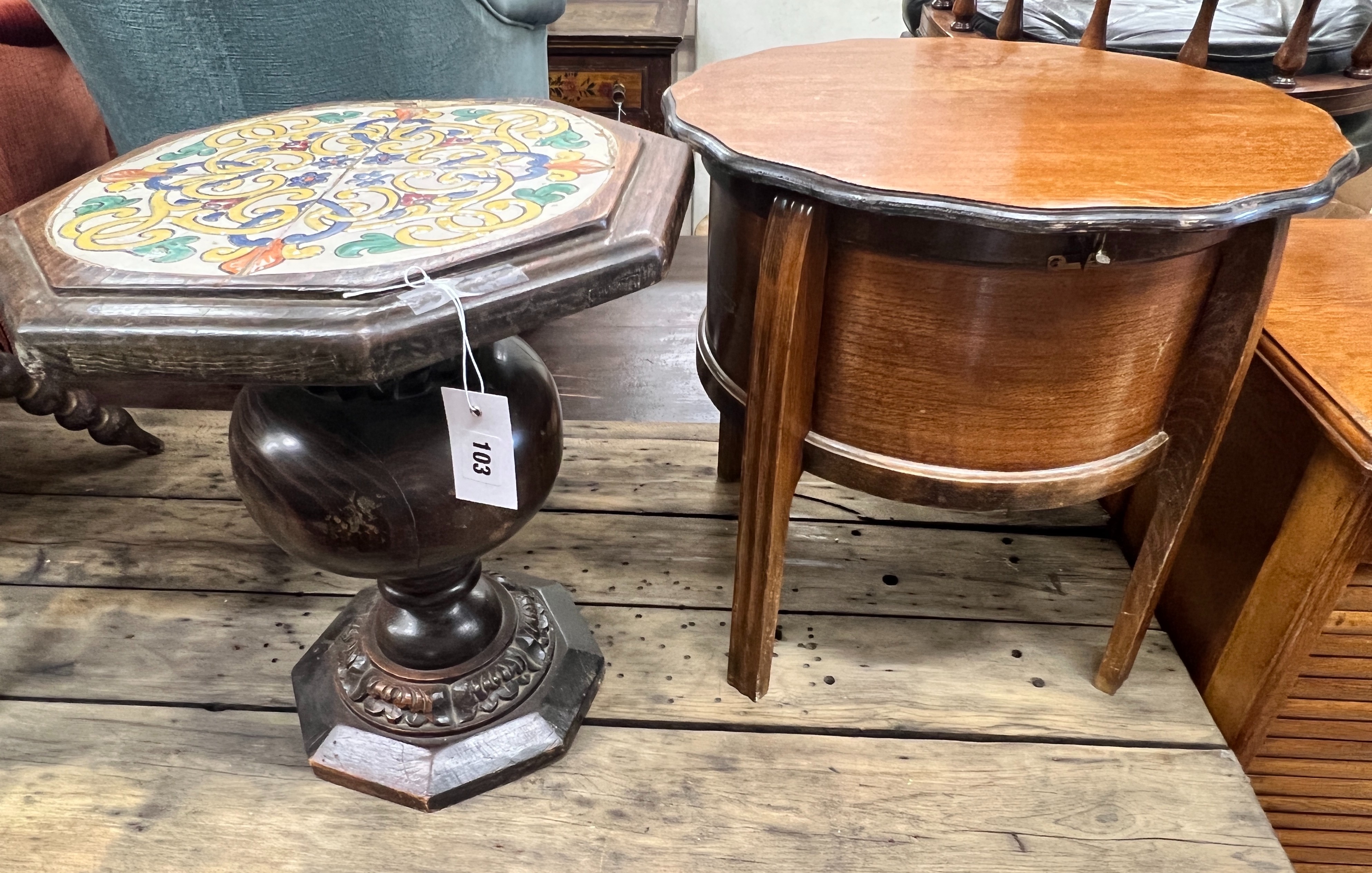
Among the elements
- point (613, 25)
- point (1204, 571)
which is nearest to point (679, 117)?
point (1204, 571)

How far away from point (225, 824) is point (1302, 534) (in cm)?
117

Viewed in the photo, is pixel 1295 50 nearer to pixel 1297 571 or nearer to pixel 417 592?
pixel 1297 571

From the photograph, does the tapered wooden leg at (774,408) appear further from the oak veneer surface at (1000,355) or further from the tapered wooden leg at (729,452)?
the tapered wooden leg at (729,452)

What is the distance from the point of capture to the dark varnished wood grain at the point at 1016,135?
705mm

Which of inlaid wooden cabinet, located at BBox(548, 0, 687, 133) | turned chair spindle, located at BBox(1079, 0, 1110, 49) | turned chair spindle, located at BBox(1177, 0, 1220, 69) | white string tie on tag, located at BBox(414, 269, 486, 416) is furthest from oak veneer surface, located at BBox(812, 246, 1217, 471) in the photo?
inlaid wooden cabinet, located at BBox(548, 0, 687, 133)

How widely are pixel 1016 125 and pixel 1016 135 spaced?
0.04m

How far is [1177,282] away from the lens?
0.81m

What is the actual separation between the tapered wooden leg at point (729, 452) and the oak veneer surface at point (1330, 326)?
70 centimetres

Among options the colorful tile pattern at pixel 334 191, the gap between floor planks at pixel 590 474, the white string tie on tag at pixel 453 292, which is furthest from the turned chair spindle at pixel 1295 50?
the white string tie on tag at pixel 453 292

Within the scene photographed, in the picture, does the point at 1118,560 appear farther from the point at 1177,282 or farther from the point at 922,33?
the point at 922,33

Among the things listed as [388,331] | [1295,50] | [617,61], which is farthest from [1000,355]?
[617,61]

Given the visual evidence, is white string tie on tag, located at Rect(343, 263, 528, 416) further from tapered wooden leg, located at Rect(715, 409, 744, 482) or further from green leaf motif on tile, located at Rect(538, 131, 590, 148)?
tapered wooden leg, located at Rect(715, 409, 744, 482)

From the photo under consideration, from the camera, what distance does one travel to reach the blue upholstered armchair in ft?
3.92

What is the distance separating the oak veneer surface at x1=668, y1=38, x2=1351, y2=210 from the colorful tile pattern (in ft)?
0.58
